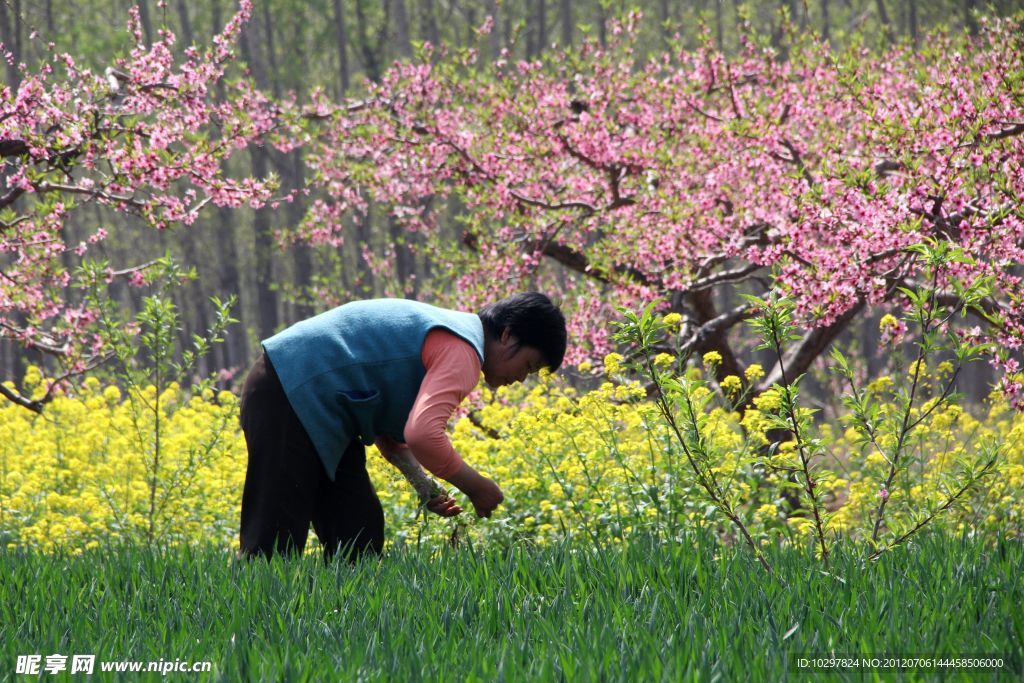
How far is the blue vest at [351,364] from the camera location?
359 cm

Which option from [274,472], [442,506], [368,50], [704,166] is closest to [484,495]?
[442,506]

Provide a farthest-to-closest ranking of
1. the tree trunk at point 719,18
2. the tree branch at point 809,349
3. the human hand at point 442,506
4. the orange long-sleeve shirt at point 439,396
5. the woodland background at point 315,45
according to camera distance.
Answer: the tree trunk at point 719,18
the woodland background at point 315,45
the tree branch at point 809,349
the human hand at point 442,506
the orange long-sleeve shirt at point 439,396

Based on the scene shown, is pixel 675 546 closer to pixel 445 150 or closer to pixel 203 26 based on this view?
pixel 445 150

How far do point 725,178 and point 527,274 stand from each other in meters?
1.84

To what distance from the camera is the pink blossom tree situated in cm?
562

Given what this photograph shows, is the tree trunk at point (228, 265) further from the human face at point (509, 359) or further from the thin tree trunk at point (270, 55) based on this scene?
the human face at point (509, 359)

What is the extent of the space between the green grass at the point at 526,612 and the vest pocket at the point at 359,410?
49 centimetres

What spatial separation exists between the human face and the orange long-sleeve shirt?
13cm

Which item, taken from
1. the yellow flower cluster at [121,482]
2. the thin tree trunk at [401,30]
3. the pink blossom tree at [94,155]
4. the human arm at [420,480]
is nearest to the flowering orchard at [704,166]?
the human arm at [420,480]

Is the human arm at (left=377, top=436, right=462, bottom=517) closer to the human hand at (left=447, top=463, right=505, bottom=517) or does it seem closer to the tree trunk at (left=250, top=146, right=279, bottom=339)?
the human hand at (left=447, top=463, right=505, bottom=517)

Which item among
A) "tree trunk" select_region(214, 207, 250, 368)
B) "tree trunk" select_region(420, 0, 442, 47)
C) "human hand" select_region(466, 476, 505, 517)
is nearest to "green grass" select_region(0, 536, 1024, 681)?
"human hand" select_region(466, 476, 505, 517)

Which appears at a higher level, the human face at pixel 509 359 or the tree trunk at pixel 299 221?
the human face at pixel 509 359

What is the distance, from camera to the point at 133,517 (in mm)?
5961

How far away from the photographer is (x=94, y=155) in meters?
5.85
